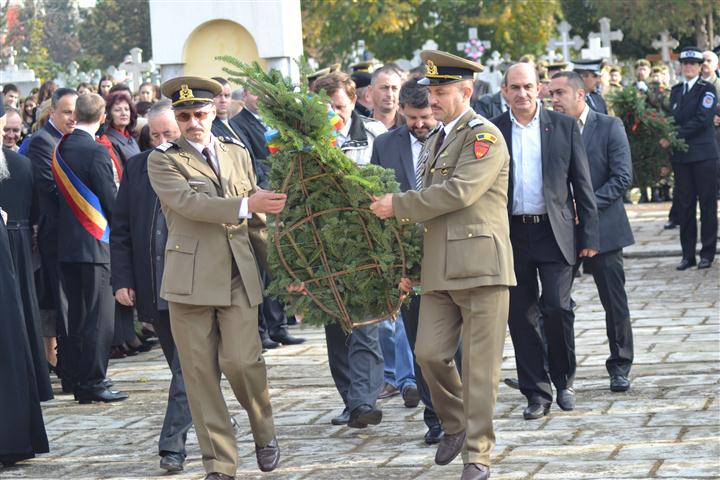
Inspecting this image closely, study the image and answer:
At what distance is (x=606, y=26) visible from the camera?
4216 cm

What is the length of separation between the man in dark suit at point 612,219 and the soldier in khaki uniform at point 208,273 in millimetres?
2828

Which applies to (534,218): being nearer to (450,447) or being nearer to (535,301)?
(535,301)

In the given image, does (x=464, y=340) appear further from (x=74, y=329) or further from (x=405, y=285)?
(x=74, y=329)

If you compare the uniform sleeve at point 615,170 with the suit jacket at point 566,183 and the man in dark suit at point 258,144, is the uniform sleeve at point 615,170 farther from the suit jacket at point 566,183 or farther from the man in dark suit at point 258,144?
the man in dark suit at point 258,144

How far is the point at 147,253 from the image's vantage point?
8.12 m

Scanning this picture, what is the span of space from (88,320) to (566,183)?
3.67 meters

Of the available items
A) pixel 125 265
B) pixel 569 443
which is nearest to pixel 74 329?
pixel 125 265

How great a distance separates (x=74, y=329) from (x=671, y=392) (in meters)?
4.18

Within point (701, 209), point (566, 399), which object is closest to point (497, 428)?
point (566, 399)

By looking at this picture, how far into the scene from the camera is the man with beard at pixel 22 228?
8.72 meters

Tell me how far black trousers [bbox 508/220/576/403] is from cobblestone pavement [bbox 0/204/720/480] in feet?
0.87

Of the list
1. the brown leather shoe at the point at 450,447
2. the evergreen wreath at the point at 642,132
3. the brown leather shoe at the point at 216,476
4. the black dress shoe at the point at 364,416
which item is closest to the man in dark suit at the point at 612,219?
the black dress shoe at the point at 364,416

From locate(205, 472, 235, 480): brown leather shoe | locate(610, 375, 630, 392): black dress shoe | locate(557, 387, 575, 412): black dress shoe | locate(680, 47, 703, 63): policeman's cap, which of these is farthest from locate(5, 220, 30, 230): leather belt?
locate(680, 47, 703, 63): policeman's cap

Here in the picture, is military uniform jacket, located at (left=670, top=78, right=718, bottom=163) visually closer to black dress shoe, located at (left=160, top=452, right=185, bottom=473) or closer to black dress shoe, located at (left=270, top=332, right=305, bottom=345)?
black dress shoe, located at (left=270, top=332, right=305, bottom=345)
